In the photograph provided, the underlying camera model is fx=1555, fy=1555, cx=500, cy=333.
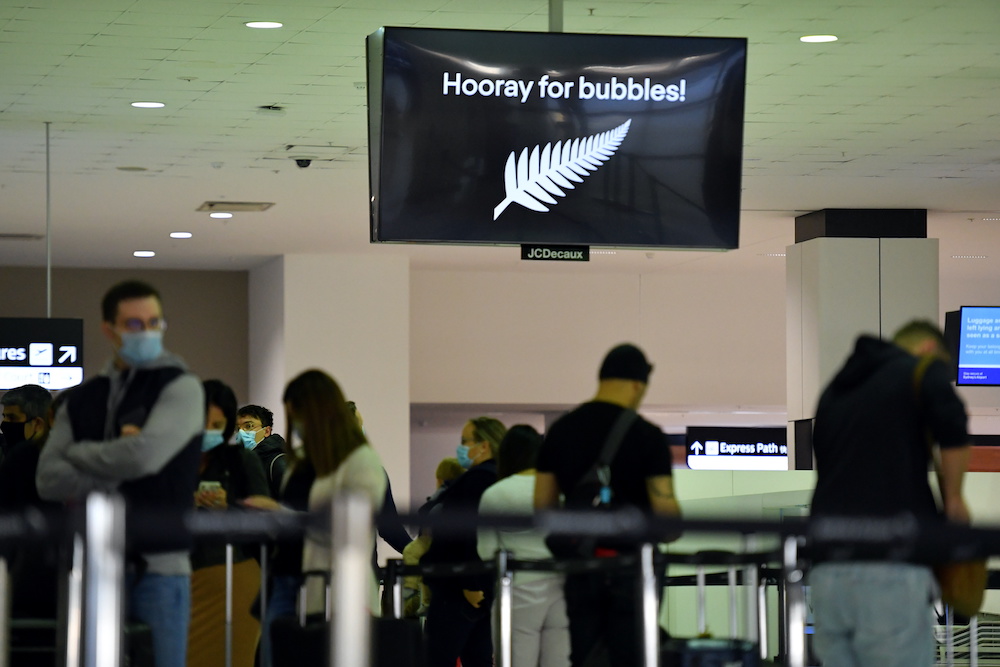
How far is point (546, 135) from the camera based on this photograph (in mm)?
5762

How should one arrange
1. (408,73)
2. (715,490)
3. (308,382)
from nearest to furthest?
(308,382) → (408,73) → (715,490)

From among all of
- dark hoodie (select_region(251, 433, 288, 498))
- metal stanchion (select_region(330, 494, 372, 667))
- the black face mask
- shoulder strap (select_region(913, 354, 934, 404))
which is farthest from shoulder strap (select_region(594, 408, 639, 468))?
the black face mask

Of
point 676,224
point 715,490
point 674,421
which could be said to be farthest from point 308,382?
point 674,421

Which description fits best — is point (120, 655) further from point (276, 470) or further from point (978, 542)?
point (276, 470)

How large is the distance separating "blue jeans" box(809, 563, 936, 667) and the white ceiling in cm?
326

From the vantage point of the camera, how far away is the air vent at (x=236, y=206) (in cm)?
1240

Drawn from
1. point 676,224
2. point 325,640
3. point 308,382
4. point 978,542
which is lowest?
point 325,640

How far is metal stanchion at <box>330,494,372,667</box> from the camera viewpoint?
103 inches

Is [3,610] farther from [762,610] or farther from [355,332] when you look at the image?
[355,332]

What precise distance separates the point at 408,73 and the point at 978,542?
352cm

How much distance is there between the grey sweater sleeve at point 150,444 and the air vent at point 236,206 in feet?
28.1

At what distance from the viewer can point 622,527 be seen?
274 cm

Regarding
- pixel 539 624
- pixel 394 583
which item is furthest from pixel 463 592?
pixel 539 624

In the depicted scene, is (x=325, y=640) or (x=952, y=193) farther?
(x=952, y=193)
